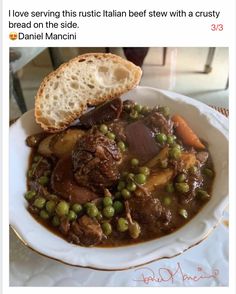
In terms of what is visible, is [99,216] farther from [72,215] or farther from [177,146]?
[177,146]

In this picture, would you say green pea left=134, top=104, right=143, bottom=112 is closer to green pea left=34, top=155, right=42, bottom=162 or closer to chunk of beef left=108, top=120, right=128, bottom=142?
chunk of beef left=108, top=120, right=128, bottom=142

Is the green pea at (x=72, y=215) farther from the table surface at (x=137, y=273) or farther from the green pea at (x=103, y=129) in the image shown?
the green pea at (x=103, y=129)

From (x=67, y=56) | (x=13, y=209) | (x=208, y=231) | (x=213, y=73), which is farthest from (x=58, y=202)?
(x=213, y=73)
